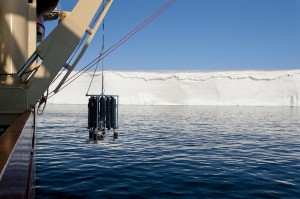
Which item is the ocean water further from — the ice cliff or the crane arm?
the ice cliff

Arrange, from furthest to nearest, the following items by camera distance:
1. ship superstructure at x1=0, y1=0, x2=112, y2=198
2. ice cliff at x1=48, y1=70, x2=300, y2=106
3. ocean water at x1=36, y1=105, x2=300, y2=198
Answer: ice cliff at x1=48, y1=70, x2=300, y2=106
ocean water at x1=36, y1=105, x2=300, y2=198
ship superstructure at x1=0, y1=0, x2=112, y2=198

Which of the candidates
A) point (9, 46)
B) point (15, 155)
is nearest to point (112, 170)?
point (9, 46)

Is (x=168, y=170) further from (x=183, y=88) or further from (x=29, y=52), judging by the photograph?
(x=183, y=88)

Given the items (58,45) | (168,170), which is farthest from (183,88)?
(58,45)

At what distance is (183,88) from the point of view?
7444 centimetres

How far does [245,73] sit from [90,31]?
6965cm

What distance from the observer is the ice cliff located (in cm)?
7112

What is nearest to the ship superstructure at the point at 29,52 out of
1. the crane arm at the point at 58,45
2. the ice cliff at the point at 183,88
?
the crane arm at the point at 58,45

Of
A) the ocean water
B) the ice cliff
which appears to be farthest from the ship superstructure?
the ice cliff

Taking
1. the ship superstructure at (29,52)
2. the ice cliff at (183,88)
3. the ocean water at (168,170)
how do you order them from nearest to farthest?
the ship superstructure at (29,52) → the ocean water at (168,170) → the ice cliff at (183,88)

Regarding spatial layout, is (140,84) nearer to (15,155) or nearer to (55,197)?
(55,197)

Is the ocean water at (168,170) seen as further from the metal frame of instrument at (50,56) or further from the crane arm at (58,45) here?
the crane arm at (58,45)

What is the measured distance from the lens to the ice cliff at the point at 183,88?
71.1 metres

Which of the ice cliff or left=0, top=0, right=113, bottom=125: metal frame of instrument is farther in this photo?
the ice cliff
